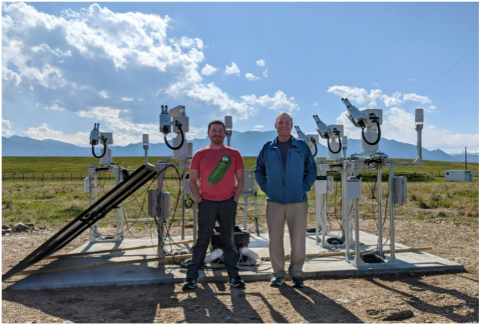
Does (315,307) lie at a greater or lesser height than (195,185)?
lesser

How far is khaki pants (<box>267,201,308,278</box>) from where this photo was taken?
4914 millimetres

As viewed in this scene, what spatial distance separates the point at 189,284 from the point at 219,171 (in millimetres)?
1629

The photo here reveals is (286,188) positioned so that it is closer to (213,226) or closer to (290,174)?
(290,174)

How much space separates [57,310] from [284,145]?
11.6ft

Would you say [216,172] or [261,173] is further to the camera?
[261,173]

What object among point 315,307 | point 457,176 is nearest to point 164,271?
point 315,307

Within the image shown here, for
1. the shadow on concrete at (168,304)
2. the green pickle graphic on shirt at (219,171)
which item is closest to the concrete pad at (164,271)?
the shadow on concrete at (168,304)

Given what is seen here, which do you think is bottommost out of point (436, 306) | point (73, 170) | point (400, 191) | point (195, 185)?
point (436, 306)

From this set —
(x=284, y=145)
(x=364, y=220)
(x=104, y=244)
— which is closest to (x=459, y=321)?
(x=284, y=145)

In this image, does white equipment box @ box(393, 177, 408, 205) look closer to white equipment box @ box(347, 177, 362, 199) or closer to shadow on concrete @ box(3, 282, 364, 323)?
white equipment box @ box(347, 177, 362, 199)

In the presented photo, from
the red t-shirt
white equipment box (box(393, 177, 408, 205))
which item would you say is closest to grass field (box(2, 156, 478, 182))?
white equipment box (box(393, 177, 408, 205))

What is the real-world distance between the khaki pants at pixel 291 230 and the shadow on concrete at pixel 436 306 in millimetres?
1354

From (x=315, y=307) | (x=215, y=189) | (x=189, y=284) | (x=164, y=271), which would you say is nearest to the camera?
(x=315, y=307)

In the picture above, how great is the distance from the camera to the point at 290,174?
489 cm
